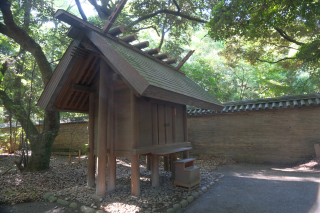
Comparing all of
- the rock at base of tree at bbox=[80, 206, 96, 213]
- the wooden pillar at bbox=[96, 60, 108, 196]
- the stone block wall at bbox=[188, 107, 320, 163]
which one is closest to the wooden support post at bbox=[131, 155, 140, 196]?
the wooden pillar at bbox=[96, 60, 108, 196]

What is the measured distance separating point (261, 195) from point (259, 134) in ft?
18.0

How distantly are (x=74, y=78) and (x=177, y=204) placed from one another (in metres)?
4.47

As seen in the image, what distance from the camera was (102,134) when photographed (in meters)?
5.05

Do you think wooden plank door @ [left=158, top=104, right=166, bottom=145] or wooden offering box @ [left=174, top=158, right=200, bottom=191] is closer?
wooden offering box @ [left=174, top=158, right=200, bottom=191]

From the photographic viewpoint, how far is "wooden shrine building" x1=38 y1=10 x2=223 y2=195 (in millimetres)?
4668

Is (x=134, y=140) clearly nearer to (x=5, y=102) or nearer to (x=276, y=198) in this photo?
(x=276, y=198)

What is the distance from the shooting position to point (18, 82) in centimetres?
1057

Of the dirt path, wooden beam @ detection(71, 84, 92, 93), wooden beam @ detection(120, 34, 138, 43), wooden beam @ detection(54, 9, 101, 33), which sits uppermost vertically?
wooden beam @ detection(120, 34, 138, 43)

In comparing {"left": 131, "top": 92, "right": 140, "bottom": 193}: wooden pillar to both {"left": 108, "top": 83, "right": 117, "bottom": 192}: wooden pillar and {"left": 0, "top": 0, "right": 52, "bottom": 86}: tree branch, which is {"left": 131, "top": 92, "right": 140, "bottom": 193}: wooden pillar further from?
{"left": 0, "top": 0, "right": 52, "bottom": 86}: tree branch

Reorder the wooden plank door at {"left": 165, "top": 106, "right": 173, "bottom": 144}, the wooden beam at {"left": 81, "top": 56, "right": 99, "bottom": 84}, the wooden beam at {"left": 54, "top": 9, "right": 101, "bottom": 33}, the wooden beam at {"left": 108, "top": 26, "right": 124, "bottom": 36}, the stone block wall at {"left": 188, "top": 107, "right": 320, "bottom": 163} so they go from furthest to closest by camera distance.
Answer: the stone block wall at {"left": 188, "top": 107, "right": 320, "bottom": 163} < the wooden plank door at {"left": 165, "top": 106, "right": 173, "bottom": 144} < the wooden beam at {"left": 81, "top": 56, "right": 99, "bottom": 84} < the wooden beam at {"left": 108, "top": 26, "right": 124, "bottom": 36} < the wooden beam at {"left": 54, "top": 9, "right": 101, "bottom": 33}

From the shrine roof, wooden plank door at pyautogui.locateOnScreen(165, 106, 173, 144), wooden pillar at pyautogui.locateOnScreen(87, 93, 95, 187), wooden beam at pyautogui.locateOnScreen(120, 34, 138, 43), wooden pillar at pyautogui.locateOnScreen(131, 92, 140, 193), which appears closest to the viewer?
the shrine roof

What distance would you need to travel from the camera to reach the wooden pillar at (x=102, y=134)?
5.00m

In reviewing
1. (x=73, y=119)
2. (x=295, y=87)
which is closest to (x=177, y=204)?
(x=73, y=119)

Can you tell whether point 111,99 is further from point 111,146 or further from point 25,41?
point 25,41
